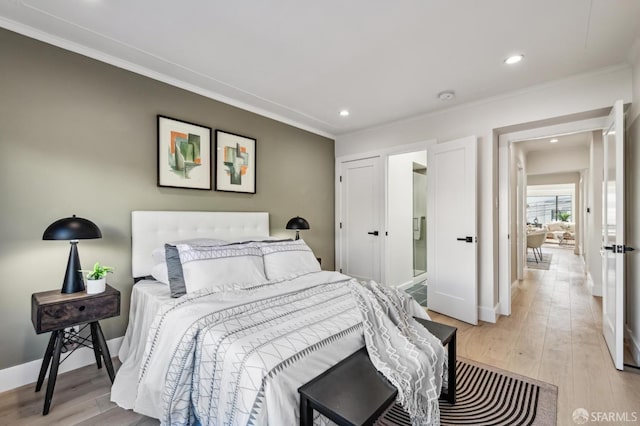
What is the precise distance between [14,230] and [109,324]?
99cm

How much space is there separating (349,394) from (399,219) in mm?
3590

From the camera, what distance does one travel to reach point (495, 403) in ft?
6.11

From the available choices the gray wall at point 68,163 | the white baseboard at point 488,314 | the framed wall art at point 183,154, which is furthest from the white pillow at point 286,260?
Answer: the white baseboard at point 488,314

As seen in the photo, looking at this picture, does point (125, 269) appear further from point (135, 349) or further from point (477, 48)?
point (477, 48)

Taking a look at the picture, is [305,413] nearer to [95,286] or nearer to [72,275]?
[95,286]

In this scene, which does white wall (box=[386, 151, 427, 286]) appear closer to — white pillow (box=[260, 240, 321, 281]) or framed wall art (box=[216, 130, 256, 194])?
white pillow (box=[260, 240, 321, 281])

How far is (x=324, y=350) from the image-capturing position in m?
1.37

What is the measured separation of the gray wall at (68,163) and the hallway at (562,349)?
3.11 m

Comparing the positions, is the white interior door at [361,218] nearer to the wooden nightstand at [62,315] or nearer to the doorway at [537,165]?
the doorway at [537,165]

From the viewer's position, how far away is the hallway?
1864 mm

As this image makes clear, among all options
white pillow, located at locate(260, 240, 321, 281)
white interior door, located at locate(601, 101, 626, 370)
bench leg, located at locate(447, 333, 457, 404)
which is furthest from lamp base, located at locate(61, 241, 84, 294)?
white interior door, located at locate(601, 101, 626, 370)

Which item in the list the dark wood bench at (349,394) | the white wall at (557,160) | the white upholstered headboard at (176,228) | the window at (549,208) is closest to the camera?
the dark wood bench at (349,394)

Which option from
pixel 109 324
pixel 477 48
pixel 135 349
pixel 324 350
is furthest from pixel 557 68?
pixel 109 324

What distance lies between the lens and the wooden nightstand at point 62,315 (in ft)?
5.79
